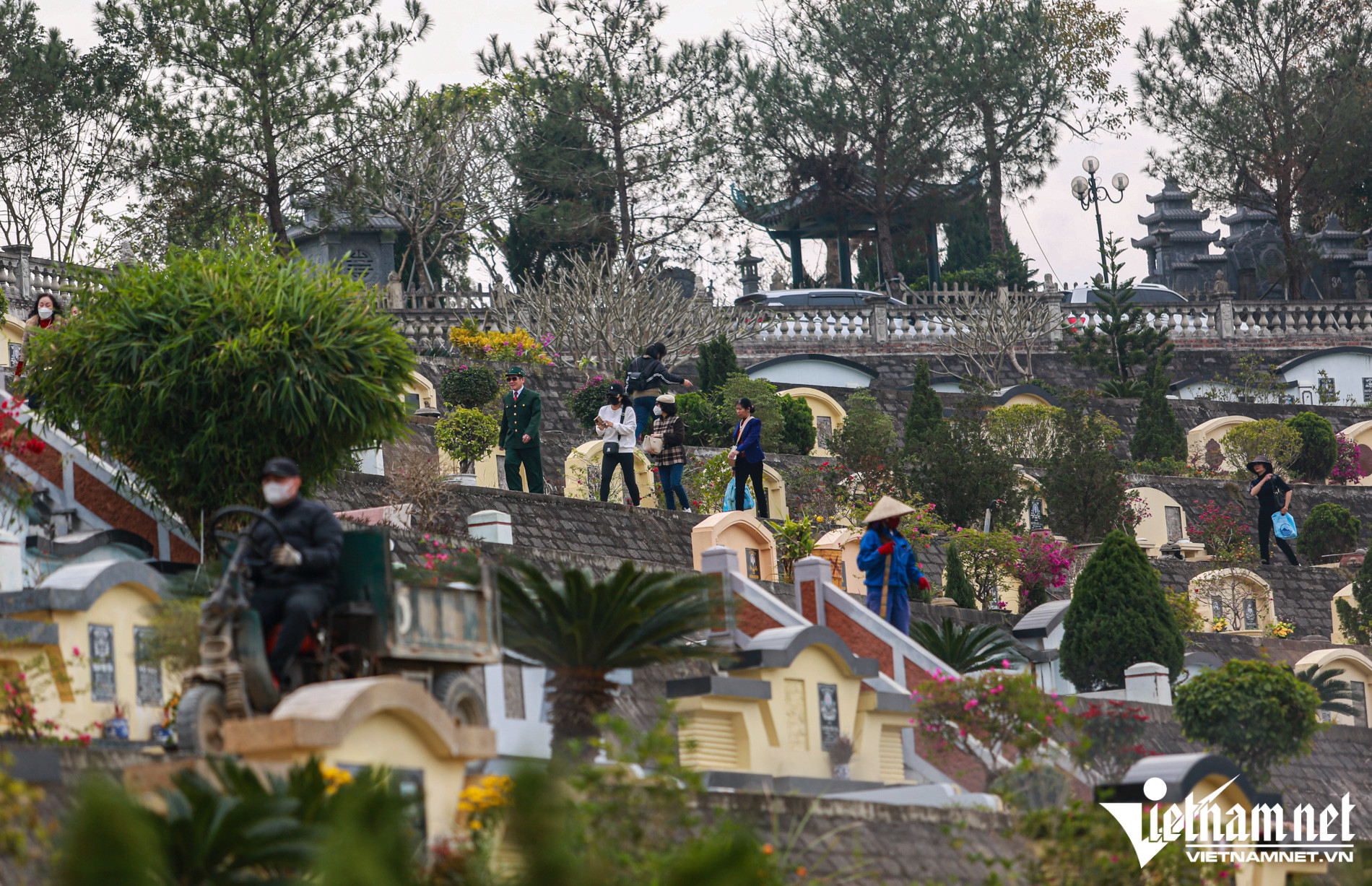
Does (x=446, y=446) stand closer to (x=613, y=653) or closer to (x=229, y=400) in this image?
(x=229, y=400)

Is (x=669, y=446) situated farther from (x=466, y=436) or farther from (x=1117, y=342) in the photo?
(x=1117, y=342)

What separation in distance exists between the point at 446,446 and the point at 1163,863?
14052mm

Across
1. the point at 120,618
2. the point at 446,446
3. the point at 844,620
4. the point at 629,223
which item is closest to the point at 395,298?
the point at 629,223

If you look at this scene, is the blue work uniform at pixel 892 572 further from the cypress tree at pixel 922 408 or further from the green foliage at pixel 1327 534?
the green foliage at pixel 1327 534

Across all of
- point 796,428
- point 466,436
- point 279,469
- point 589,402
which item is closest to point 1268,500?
point 796,428

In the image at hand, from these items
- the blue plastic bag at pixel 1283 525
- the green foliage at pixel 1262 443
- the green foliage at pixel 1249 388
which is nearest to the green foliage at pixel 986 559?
the blue plastic bag at pixel 1283 525

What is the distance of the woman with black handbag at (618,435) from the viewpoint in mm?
20297

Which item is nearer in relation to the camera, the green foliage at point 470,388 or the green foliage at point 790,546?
the green foliage at point 790,546

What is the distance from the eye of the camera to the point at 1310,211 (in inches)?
1954

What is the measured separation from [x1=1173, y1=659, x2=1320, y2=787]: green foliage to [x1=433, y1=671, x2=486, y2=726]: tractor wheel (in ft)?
29.7

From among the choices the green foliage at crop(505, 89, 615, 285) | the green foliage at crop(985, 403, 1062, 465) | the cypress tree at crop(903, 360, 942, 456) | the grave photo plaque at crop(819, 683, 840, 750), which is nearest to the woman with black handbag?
the grave photo plaque at crop(819, 683, 840, 750)

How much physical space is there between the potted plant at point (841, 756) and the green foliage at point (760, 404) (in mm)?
12940

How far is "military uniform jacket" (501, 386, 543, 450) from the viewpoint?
20312mm

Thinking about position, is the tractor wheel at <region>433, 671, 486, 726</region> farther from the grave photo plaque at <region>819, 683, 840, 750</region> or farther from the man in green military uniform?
the man in green military uniform
